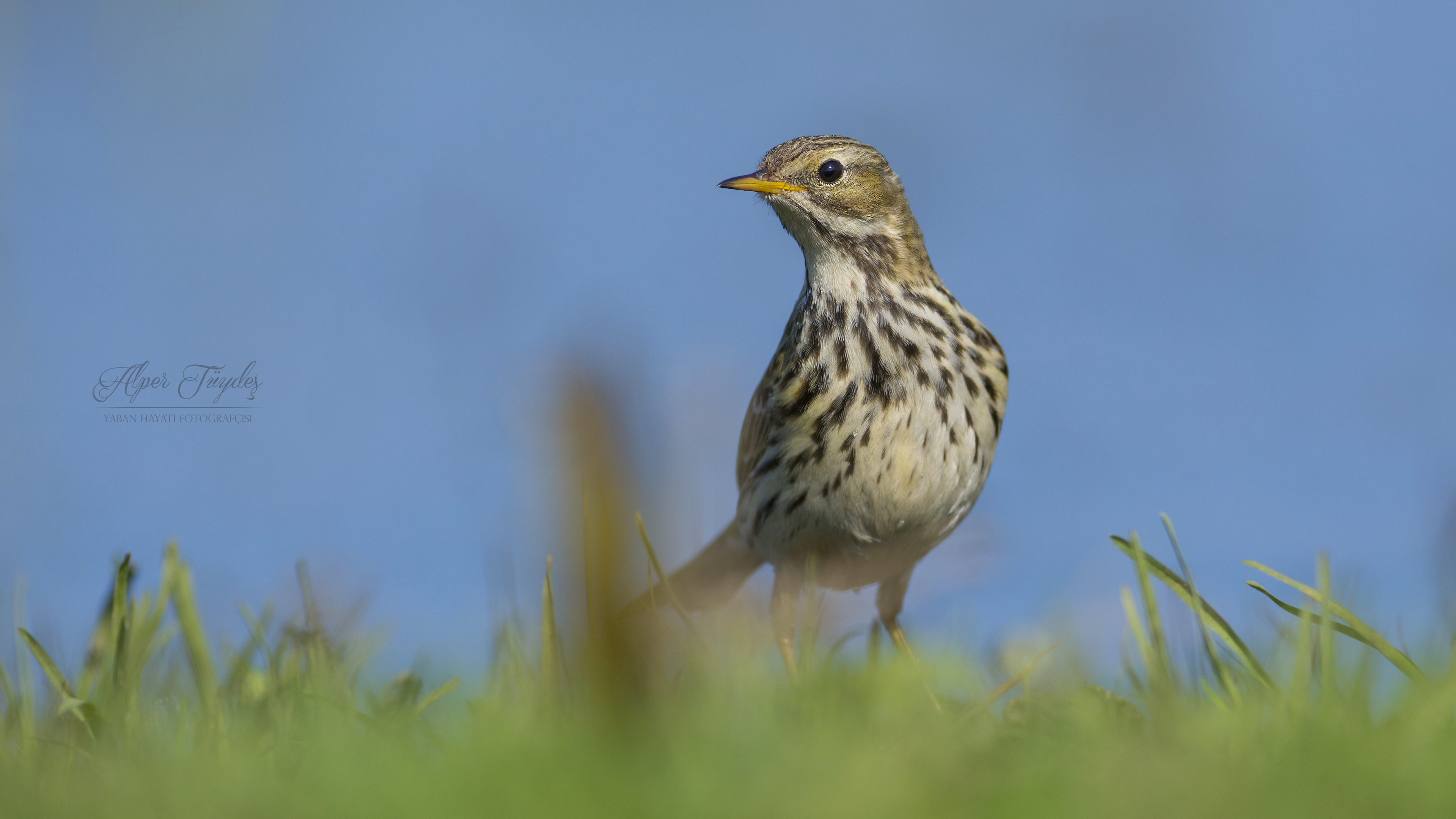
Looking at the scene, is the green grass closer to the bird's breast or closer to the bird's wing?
the bird's breast

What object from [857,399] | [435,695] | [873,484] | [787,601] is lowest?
[787,601]

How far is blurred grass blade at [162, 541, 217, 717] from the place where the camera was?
12.1 ft

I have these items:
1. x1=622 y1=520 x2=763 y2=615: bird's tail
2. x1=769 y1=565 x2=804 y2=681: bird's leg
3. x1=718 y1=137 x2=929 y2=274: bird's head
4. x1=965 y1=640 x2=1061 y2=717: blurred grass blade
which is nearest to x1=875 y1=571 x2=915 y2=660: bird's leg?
x1=769 y1=565 x2=804 y2=681: bird's leg

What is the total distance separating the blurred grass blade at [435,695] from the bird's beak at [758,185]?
8.52 feet

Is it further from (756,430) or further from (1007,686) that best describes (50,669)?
(756,430)

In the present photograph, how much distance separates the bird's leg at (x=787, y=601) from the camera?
579 centimetres

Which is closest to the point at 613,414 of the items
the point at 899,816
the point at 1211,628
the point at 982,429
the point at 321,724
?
the point at 899,816

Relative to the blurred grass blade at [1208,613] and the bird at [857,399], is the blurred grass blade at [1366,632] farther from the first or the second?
the bird at [857,399]

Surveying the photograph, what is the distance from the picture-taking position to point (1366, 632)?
336 centimetres

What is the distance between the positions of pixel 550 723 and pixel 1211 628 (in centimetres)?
187

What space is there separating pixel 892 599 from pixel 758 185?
2.18m

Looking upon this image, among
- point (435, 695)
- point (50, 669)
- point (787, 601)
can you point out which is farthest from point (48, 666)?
point (787, 601)

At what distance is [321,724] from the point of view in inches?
122

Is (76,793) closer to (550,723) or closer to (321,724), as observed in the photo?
(321,724)
